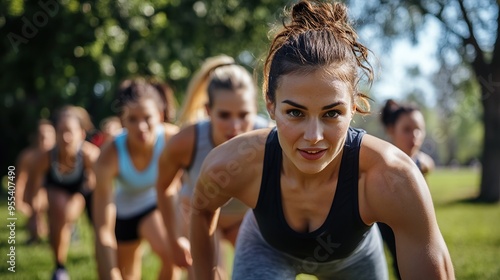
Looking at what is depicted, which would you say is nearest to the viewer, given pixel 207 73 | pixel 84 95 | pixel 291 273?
pixel 291 273

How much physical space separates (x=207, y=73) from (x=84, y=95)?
7.89m

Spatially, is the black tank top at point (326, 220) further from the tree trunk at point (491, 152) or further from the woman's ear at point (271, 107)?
the tree trunk at point (491, 152)

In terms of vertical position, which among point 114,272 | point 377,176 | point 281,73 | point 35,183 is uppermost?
point 281,73

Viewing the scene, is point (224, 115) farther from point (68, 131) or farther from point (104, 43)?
point (104, 43)

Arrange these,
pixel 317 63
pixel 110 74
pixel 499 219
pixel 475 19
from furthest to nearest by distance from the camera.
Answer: pixel 475 19 → pixel 499 219 → pixel 110 74 → pixel 317 63

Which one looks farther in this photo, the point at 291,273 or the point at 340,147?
the point at 291,273

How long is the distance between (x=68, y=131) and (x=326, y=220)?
547cm

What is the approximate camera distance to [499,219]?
14477mm

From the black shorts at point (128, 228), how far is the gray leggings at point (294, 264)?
2.77m

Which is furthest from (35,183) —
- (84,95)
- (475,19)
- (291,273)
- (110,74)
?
(475,19)

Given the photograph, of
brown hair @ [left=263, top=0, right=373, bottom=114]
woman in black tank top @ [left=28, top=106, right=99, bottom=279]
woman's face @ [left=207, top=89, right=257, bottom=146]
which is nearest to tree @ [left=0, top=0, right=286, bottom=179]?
woman in black tank top @ [left=28, top=106, right=99, bottom=279]

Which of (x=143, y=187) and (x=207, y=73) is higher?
(x=207, y=73)

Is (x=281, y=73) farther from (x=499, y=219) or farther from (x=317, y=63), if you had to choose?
(x=499, y=219)

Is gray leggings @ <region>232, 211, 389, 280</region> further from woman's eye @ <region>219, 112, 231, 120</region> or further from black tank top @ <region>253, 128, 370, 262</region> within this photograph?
woman's eye @ <region>219, 112, 231, 120</region>
